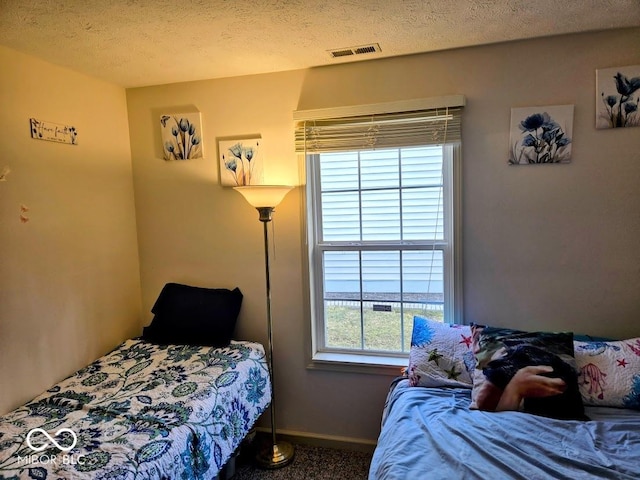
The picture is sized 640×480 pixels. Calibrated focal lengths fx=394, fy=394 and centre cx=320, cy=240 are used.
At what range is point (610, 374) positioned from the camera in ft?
5.53

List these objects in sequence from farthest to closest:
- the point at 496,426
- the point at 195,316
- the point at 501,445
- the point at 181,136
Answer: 1. the point at 181,136
2. the point at 195,316
3. the point at 496,426
4. the point at 501,445

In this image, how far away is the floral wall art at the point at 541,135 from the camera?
76.7 inches

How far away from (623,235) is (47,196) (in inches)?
115

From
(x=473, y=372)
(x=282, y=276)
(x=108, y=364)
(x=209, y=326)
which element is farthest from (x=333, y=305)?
(x=108, y=364)

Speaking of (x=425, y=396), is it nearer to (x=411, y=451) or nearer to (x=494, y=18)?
(x=411, y=451)

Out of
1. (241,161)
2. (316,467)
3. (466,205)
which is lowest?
(316,467)

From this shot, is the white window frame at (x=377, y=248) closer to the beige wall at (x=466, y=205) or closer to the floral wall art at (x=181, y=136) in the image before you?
the beige wall at (x=466, y=205)

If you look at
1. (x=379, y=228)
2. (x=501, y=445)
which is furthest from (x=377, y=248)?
(x=501, y=445)

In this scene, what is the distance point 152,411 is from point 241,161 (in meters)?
1.42

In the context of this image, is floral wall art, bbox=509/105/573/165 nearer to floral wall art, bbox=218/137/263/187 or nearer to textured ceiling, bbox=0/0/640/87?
textured ceiling, bbox=0/0/640/87

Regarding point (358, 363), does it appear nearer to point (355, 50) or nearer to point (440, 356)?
point (440, 356)

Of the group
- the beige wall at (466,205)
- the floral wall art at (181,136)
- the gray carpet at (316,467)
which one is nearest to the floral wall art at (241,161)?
the beige wall at (466,205)

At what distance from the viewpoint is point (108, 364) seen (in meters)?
2.19

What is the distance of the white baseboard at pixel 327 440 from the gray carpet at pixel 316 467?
1.0 inches
